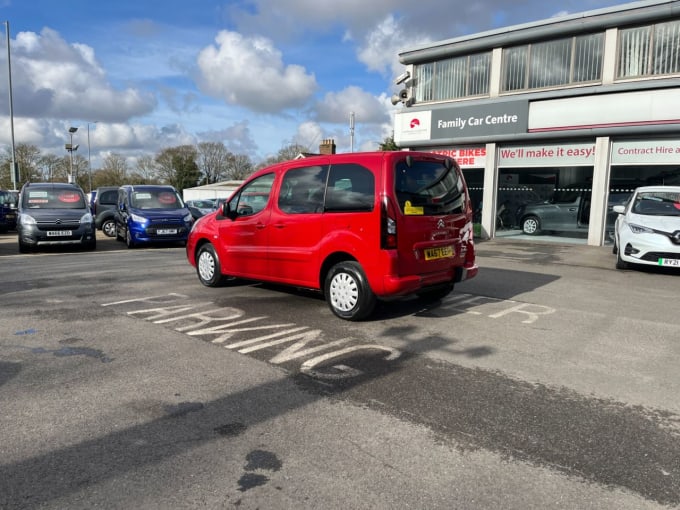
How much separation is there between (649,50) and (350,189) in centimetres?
1314

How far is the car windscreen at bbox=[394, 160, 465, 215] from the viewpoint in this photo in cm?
580

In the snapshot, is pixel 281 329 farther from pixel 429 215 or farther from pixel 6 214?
pixel 6 214

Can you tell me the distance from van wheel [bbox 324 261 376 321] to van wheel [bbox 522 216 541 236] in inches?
507

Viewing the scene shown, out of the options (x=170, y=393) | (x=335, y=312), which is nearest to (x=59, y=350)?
(x=170, y=393)

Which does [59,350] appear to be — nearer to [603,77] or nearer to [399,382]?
[399,382]

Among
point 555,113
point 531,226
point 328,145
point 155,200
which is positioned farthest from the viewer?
point 328,145

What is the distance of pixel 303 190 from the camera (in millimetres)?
6645

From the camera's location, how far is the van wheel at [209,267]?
26.5 ft

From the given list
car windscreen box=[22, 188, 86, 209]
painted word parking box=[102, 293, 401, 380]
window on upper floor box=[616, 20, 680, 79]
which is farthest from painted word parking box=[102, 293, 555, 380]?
window on upper floor box=[616, 20, 680, 79]

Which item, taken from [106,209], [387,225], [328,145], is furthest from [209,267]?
[328,145]

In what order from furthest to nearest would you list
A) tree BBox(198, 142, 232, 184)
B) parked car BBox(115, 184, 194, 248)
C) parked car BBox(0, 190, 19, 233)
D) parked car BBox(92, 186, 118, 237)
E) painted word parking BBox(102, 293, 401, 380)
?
tree BBox(198, 142, 232, 184), parked car BBox(0, 190, 19, 233), parked car BBox(92, 186, 118, 237), parked car BBox(115, 184, 194, 248), painted word parking BBox(102, 293, 401, 380)

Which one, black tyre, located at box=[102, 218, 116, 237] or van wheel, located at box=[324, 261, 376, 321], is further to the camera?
black tyre, located at box=[102, 218, 116, 237]

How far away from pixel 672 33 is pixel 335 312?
14.1 m

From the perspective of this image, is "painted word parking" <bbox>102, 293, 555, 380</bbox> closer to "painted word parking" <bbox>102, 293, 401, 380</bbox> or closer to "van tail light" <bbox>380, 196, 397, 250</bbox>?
"painted word parking" <bbox>102, 293, 401, 380</bbox>
